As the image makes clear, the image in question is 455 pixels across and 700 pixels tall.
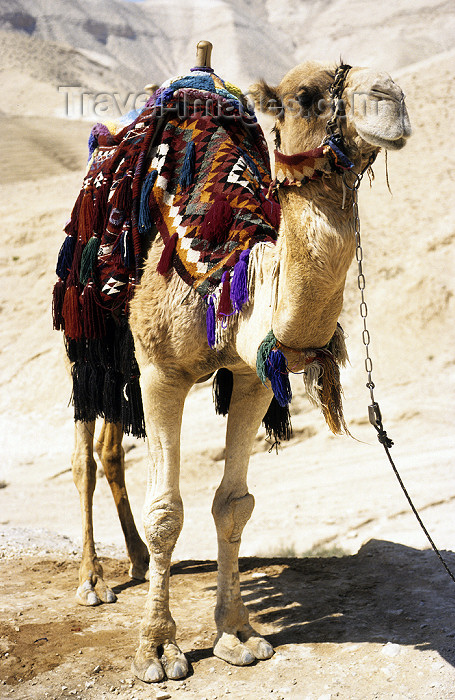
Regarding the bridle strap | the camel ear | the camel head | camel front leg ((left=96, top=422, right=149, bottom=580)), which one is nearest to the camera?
the camel head

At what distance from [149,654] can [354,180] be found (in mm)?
2613

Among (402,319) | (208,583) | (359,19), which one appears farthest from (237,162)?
(359,19)

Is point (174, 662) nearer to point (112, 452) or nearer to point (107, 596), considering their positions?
point (107, 596)

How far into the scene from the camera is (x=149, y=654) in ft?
13.1

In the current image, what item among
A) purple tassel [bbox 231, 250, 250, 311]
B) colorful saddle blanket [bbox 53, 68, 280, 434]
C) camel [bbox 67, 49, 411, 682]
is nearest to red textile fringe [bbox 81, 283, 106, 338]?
colorful saddle blanket [bbox 53, 68, 280, 434]

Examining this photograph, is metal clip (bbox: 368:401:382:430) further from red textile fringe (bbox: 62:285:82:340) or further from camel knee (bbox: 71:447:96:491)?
camel knee (bbox: 71:447:96:491)

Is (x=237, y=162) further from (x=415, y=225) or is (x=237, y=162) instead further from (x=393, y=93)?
(x=415, y=225)

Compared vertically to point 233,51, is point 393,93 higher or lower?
lower

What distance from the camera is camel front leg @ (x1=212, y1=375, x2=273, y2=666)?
13.9ft

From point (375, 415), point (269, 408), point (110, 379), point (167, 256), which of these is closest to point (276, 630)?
point (269, 408)

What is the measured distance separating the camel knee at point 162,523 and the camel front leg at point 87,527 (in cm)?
128

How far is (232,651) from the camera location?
4.05m

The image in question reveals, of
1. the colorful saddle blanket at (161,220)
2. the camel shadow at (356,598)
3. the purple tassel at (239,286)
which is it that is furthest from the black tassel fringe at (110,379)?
the camel shadow at (356,598)

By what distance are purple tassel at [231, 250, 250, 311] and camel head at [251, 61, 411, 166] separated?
0.68 m
